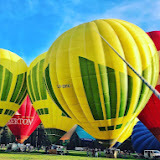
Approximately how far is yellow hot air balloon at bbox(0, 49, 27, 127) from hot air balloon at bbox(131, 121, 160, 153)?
11554 mm

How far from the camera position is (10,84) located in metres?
20.7

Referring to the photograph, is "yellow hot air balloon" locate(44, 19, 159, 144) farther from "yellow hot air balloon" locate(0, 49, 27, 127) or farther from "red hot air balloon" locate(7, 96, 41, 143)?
"red hot air balloon" locate(7, 96, 41, 143)

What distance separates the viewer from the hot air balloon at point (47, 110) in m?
19.8

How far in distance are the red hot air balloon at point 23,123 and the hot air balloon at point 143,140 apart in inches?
431

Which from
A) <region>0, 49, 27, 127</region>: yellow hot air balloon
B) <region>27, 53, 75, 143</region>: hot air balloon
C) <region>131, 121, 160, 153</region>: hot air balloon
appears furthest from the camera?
<region>0, 49, 27, 127</region>: yellow hot air balloon

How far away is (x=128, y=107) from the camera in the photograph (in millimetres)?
12094

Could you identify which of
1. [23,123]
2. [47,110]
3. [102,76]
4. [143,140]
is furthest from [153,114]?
[23,123]

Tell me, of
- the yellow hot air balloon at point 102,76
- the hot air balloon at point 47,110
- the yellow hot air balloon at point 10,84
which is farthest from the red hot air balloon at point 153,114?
the yellow hot air balloon at point 10,84

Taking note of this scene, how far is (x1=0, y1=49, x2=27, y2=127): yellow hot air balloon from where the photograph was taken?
20.4 metres

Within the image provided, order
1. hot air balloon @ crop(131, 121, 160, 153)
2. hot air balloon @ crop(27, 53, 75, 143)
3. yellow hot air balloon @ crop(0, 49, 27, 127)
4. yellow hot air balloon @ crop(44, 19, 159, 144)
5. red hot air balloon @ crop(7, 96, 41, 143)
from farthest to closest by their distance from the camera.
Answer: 1. red hot air balloon @ crop(7, 96, 41, 143)
2. yellow hot air balloon @ crop(0, 49, 27, 127)
3. hot air balloon @ crop(27, 53, 75, 143)
4. hot air balloon @ crop(131, 121, 160, 153)
5. yellow hot air balloon @ crop(44, 19, 159, 144)

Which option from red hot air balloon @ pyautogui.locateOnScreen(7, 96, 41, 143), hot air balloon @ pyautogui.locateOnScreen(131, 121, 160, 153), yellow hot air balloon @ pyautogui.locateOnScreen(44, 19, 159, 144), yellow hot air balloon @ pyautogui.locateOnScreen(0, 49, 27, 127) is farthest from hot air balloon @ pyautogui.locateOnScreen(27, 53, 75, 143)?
yellow hot air balloon @ pyautogui.locateOnScreen(44, 19, 159, 144)

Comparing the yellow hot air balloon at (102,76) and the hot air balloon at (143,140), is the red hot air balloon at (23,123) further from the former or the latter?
the yellow hot air balloon at (102,76)

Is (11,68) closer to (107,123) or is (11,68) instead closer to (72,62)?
(72,62)

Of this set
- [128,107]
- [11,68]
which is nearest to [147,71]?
[128,107]
